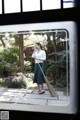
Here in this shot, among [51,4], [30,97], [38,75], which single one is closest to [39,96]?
[30,97]

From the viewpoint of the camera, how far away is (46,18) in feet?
6.30

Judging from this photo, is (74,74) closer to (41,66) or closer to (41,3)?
(41,66)

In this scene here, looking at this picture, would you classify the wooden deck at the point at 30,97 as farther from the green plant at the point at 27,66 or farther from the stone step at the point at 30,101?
the green plant at the point at 27,66

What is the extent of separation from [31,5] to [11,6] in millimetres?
199

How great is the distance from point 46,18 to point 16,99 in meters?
0.77

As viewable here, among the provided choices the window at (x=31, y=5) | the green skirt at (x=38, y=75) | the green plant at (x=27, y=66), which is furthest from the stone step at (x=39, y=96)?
the window at (x=31, y=5)

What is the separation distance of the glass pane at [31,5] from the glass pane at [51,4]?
0.06 m

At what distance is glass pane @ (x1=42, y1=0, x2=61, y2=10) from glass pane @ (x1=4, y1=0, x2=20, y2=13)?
25 centimetres

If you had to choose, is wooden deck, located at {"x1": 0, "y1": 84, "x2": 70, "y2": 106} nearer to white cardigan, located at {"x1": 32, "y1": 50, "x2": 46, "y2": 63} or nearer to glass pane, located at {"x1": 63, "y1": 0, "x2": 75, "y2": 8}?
white cardigan, located at {"x1": 32, "y1": 50, "x2": 46, "y2": 63}

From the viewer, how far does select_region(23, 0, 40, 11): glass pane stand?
6.55 feet

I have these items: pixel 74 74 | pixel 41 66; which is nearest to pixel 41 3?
pixel 41 66

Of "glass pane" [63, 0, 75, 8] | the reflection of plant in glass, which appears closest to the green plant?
the reflection of plant in glass

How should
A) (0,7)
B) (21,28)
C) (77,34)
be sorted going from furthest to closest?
1. (0,7)
2. (21,28)
3. (77,34)

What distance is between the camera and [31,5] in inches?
79.0
